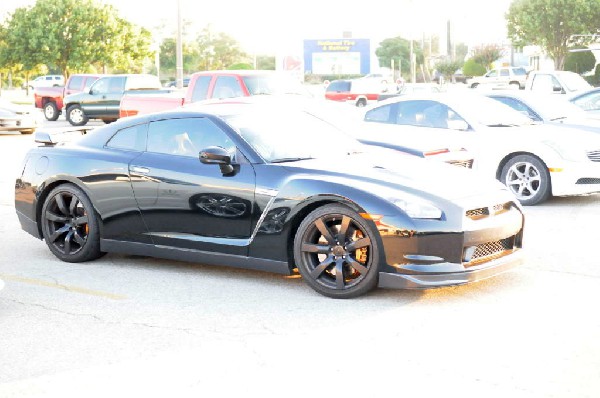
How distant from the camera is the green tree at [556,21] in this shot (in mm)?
59000

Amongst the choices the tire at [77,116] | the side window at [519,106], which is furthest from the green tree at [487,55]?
the side window at [519,106]

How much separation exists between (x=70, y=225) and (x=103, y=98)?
24.9m

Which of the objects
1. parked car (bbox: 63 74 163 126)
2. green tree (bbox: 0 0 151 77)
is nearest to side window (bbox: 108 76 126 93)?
parked car (bbox: 63 74 163 126)

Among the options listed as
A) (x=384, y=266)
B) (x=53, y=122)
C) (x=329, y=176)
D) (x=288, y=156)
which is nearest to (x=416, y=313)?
(x=384, y=266)

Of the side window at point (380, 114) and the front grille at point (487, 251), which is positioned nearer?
the front grille at point (487, 251)

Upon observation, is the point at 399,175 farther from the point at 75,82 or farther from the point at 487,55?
the point at 487,55

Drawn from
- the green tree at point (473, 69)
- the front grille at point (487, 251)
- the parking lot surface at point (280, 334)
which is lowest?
the parking lot surface at point (280, 334)

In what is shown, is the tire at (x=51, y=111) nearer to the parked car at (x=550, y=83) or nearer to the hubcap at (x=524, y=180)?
the parked car at (x=550, y=83)

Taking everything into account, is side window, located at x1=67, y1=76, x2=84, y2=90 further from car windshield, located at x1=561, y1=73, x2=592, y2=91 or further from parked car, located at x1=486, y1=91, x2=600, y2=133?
parked car, located at x1=486, y1=91, x2=600, y2=133

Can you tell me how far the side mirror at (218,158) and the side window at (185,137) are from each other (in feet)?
0.53

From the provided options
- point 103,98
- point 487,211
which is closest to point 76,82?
point 103,98

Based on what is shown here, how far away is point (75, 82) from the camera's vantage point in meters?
36.0

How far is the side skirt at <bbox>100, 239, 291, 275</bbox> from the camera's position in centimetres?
732

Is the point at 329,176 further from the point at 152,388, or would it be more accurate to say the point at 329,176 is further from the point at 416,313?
the point at 152,388
